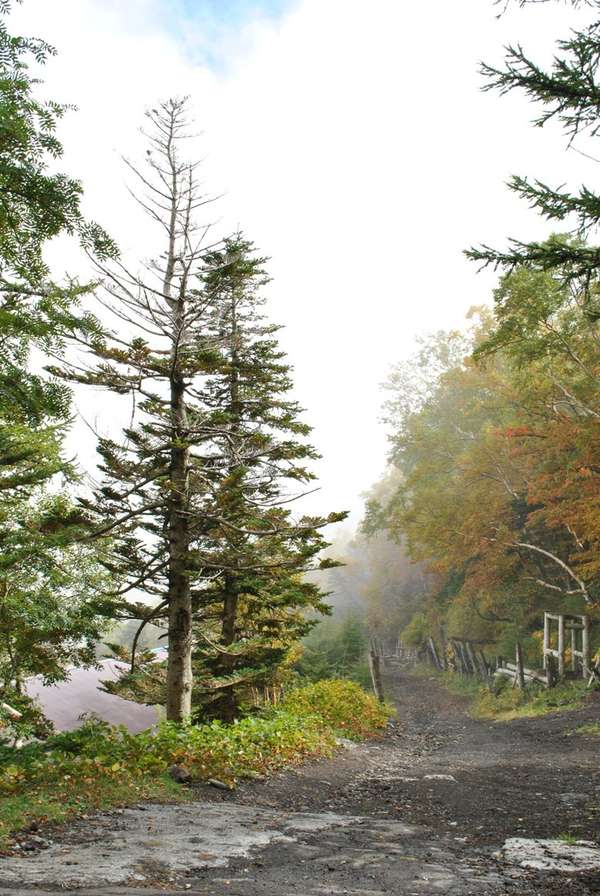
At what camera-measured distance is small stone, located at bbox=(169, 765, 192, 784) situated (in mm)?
8211

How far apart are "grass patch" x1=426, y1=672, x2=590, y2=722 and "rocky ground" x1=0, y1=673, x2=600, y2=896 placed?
8.96 meters

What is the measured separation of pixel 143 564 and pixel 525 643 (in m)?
20.6

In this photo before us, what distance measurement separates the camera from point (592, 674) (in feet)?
64.2

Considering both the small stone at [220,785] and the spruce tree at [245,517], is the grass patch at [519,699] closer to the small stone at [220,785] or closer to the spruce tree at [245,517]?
the spruce tree at [245,517]

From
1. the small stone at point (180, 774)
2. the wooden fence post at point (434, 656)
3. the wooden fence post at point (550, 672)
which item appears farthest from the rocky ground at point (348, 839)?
the wooden fence post at point (434, 656)

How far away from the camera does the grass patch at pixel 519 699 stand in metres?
19.1

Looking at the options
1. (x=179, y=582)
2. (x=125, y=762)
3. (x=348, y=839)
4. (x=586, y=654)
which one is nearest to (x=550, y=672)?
(x=586, y=654)

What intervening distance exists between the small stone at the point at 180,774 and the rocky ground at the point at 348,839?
1.10ft

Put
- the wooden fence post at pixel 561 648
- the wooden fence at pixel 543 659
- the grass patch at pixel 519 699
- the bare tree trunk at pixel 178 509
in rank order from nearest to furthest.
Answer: the bare tree trunk at pixel 178 509 < the grass patch at pixel 519 699 < the wooden fence at pixel 543 659 < the wooden fence post at pixel 561 648

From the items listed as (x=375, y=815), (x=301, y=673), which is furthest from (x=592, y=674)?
(x=375, y=815)

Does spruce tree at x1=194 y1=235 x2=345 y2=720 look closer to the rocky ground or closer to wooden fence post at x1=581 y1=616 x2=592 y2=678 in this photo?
the rocky ground

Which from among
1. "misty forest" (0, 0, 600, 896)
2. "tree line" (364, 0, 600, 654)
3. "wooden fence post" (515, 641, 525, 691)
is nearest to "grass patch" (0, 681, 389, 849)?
"misty forest" (0, 0, 600, 896)

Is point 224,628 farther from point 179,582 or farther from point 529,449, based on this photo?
point 529,449

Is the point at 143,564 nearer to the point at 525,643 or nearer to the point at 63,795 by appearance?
the point at 63,795
